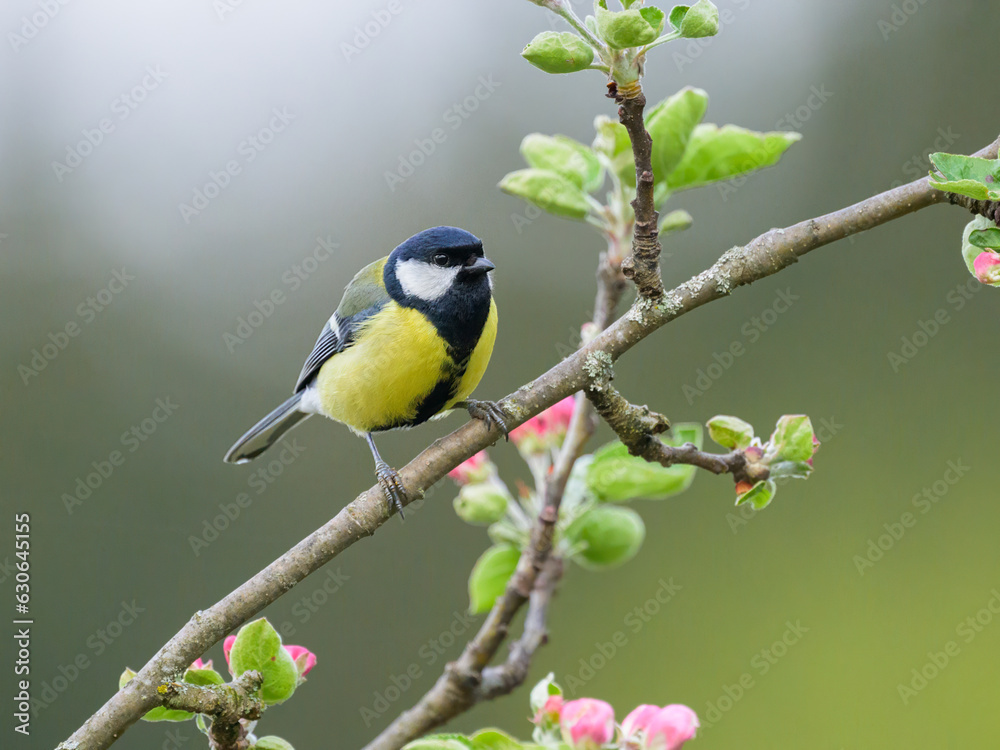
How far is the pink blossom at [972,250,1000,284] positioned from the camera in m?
0.97

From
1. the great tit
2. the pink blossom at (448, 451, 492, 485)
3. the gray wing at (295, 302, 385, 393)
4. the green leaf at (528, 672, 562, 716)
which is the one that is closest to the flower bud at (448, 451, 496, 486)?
the pink blossom at (448, 451, 492, 485)

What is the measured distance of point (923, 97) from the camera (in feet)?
17.8

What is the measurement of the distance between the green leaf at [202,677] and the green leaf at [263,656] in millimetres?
43

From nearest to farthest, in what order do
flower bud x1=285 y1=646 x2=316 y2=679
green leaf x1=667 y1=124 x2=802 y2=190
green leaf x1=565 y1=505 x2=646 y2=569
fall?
flower bud x1=285 y1=646 x2=316 y2=679 < green leaf x1=667 y1=124 x2=802 y2=190 < green leaf x1=565 y1=505 x2=646 y2=569

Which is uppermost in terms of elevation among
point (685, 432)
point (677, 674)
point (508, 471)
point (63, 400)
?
point (685, 432)

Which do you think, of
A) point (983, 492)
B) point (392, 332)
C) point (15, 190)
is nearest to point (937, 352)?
point (983, 492)

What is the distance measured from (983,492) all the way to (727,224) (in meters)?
2.03

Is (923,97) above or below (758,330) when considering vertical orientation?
above

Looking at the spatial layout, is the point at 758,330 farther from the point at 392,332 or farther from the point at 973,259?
the point at 973,259

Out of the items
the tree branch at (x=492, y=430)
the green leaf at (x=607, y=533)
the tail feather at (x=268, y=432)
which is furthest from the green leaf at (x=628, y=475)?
the tail feather at (x=268, y=432)

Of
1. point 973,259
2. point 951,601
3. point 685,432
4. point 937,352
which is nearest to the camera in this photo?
point 973,259

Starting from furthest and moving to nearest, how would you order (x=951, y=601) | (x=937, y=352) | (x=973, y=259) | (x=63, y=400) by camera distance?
(x=63, y=400) → (x=937, y=352) → (x=951, y=601) → (x=973, y=259)

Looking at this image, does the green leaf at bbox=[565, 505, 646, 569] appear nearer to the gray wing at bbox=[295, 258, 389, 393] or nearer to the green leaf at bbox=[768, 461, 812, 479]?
the green leaf at bbox=[768, 461, 812, 479]

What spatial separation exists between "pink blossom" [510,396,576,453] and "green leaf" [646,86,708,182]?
0.57m
